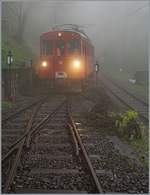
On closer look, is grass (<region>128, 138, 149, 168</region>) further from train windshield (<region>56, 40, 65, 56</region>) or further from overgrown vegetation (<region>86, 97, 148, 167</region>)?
train windshield (<region>56, 40, 65, 56</region>)

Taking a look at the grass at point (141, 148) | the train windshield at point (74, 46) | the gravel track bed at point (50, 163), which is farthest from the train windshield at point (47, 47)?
the gravel track bed at point (50, 163)

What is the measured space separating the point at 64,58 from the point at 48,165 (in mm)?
11440

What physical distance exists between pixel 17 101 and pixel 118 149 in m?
7.83

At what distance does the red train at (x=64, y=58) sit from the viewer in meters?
16.8

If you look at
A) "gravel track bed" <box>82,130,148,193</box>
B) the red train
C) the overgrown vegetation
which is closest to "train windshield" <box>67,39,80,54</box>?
the red train

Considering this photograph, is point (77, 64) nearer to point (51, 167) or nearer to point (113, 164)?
point (113, 164)

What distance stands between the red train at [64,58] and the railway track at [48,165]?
8.31 meters

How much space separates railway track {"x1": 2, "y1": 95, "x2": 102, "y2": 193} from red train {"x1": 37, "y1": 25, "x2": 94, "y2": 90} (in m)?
8.31

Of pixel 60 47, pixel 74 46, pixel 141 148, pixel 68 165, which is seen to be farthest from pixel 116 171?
pixel 60 47

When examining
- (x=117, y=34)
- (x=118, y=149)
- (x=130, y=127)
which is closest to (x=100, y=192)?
(x=118, y=149)

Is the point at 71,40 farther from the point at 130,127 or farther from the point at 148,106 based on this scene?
the point at 130,127

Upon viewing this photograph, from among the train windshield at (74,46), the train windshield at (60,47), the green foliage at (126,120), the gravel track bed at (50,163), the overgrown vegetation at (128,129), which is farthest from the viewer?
the train windshield at (60,47)

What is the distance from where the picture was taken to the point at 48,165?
19.1 feet

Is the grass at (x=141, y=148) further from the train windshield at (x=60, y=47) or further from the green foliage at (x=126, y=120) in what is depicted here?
the train windshield at (x=60, y=47)
